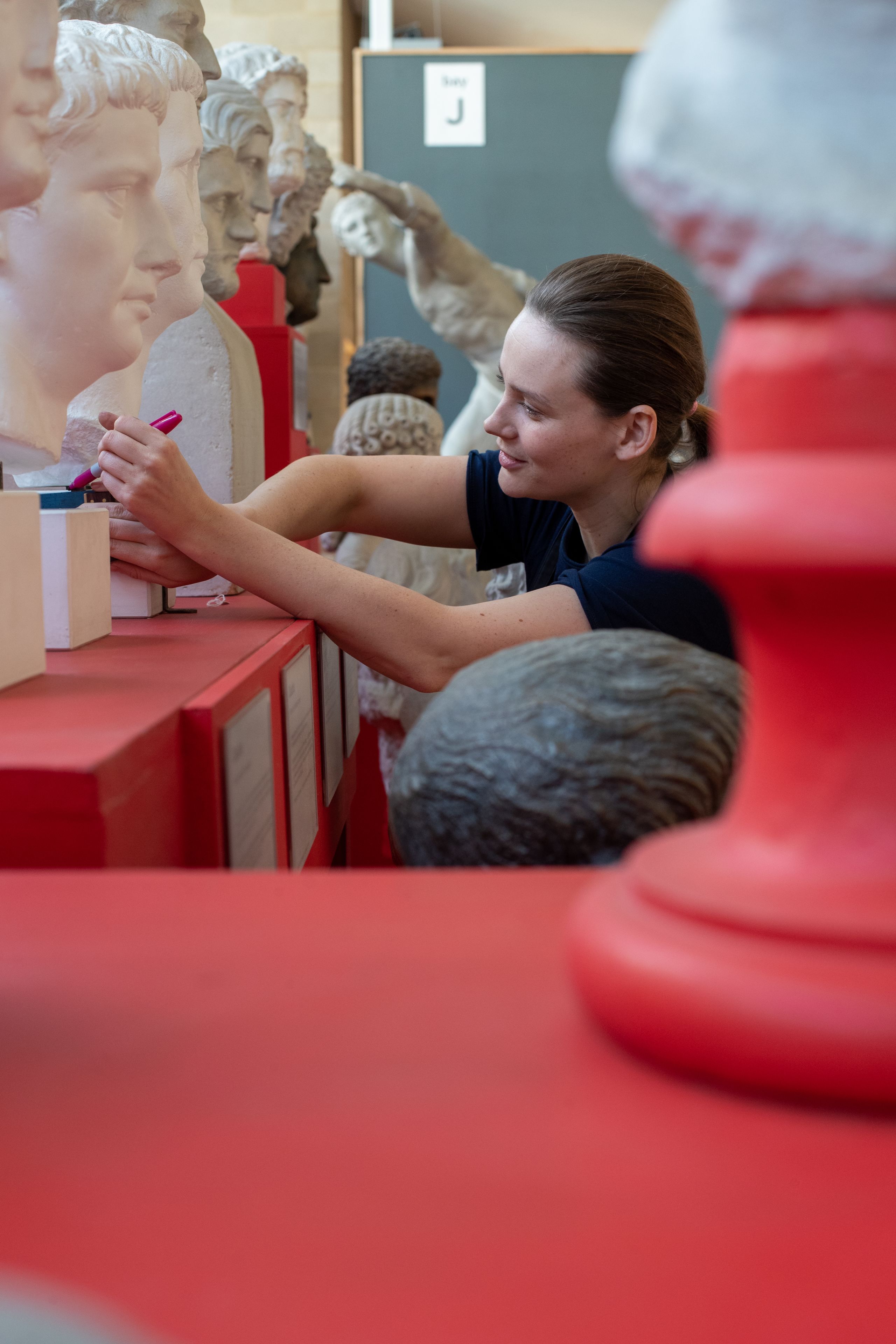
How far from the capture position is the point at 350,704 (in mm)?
2393

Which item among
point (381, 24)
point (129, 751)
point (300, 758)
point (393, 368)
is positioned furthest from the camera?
point (381, 24)

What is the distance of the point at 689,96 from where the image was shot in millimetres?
538

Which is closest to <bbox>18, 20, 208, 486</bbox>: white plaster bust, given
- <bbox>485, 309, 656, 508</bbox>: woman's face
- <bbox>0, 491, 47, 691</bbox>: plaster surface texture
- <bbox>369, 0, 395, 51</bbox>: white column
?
<bbox>485, 309, 656, 508</bbox>: woman's face

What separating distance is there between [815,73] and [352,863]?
267 cm

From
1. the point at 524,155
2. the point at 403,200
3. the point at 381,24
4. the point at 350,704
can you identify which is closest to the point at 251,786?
the point at 350,704

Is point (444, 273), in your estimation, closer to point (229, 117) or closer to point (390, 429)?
point (229, 117)

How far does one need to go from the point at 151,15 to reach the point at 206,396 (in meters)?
0.84

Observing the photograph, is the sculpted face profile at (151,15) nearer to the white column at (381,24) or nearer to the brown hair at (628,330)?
the brown hair at (628,330)

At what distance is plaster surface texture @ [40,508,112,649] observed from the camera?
153cm

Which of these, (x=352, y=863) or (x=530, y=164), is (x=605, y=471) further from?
(x=530, y=164)

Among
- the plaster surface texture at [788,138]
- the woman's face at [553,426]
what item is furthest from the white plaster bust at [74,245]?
the plaster surface texture at [788,138]

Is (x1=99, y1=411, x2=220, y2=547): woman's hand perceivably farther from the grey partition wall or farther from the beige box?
the grey partition wall

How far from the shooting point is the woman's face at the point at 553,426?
1.92 metres

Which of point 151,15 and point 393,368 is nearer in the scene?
point 151,15
